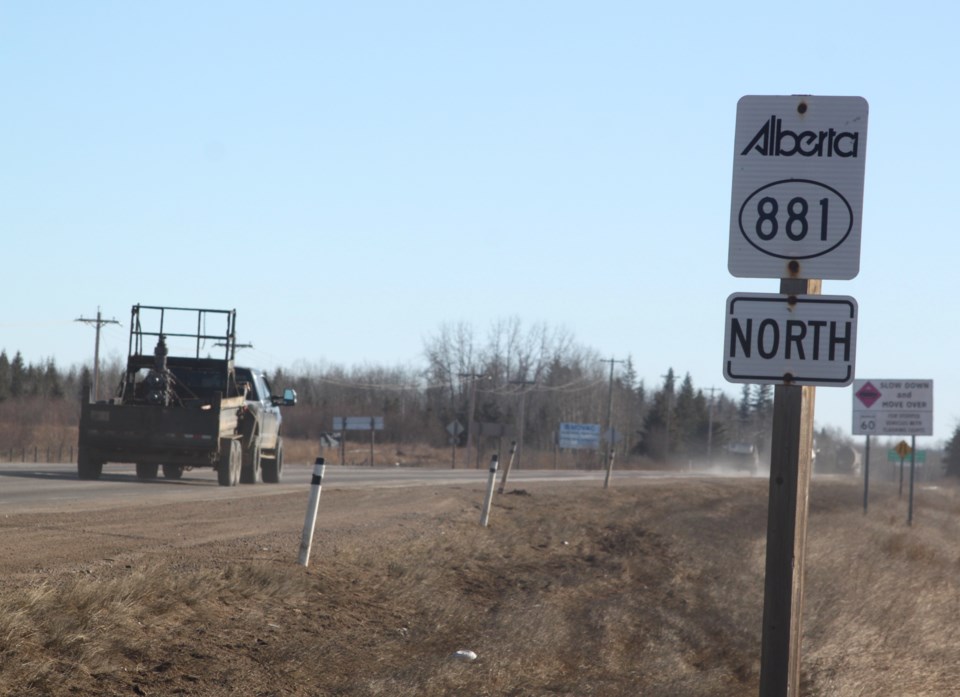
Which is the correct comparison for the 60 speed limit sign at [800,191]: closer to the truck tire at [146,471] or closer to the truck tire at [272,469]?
the truck tire at [146,471]

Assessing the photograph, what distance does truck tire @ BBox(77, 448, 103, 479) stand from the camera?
24.1m

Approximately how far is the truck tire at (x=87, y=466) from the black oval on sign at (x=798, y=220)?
68.0 feet

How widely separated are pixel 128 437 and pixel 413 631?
15.0 meters

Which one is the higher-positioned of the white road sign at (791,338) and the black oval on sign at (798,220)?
the black oval on sign at (798,220)

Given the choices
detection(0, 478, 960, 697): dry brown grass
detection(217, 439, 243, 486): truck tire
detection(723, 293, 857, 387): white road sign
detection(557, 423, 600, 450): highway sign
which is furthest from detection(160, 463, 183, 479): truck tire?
detection(557, 423, 600, 450): highway sign

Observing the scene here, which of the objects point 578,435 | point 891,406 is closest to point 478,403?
point 578,435

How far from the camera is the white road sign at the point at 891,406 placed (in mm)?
29516

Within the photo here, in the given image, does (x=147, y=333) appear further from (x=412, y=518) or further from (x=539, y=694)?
(x=539, y=694)

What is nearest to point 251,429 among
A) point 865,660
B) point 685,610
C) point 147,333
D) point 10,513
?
point 147,333

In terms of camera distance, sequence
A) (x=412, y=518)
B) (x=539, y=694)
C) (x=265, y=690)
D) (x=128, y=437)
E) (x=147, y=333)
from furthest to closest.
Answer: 1. (x=147, y=333)
2. (x=128, y=437)
3. (x=412, y=518)
4. (x=539, y=694)
5. (x=265, y=690)

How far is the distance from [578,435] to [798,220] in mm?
97232

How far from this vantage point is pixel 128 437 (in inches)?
922

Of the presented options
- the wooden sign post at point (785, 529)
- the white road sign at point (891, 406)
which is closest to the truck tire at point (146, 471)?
the white road sign at point (891, 406)

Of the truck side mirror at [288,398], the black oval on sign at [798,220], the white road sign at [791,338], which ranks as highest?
the black oval on sign at [798,220]
